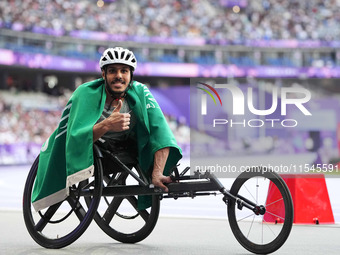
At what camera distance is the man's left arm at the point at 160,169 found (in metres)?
4.44

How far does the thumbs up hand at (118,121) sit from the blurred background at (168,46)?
79.6 ft

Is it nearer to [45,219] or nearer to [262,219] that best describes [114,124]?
[45,219]

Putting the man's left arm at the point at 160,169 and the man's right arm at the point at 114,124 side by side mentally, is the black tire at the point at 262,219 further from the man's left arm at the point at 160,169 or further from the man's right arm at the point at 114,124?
the man's right arm at the point at 114,124

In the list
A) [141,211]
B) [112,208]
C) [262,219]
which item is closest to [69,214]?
[112,208]

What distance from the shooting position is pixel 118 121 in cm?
426

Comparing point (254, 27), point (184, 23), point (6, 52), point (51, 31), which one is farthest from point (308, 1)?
point (6, 52)

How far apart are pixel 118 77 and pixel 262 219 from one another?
150 centimetres

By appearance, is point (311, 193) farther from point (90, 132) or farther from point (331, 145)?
point (331, 145)

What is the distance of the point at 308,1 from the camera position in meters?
42.9

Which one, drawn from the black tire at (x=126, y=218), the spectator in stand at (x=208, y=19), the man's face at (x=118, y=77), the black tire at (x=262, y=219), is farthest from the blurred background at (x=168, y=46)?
the black tire at (x=262, y=219)

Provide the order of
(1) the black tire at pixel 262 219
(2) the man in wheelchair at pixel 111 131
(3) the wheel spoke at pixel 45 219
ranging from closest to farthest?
1. (1) the black tire at pixel 262 219
2. (2) the man in wheelchair at pixel 111 131
3. (3) the wheel spoke at pixel 45 219

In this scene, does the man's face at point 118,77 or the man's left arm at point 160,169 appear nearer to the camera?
the man's left arm at point 160,169

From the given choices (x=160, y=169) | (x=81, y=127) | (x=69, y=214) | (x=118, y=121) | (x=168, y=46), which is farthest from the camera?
(x=168, y=46)

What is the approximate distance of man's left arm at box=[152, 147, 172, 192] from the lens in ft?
14.6
